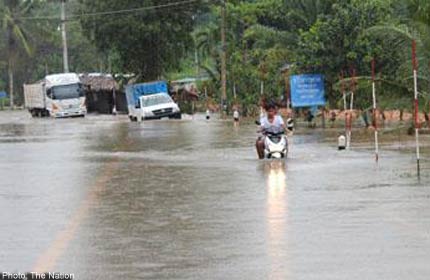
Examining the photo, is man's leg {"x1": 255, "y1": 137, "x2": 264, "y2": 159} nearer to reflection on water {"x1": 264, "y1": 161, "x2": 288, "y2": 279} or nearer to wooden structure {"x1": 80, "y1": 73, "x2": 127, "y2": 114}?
reflection on water {"x1": 264, "y1": 161, "x2": 288, "y2": 279}

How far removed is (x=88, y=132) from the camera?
38844mm

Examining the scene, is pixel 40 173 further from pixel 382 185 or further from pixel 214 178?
pixel 382 185

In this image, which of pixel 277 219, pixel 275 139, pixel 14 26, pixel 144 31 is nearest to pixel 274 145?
pixel 275 139

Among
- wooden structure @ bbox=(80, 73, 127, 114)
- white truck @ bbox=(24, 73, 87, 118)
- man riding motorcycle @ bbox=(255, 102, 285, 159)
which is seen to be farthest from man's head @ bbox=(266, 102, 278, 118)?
wooden structure @ bbox=(80, 73, 127, 114)

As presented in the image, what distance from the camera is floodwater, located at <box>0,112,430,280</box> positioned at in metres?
8.90

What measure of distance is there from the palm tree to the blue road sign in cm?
5482

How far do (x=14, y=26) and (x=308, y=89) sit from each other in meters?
56.8

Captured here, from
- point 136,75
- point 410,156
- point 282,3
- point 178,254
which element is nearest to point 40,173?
point 410,156

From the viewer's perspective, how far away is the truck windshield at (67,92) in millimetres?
64562

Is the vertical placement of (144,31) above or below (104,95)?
above

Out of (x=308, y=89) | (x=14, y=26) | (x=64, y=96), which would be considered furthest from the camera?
(x=14, y=26)

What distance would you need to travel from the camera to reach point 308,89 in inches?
1464

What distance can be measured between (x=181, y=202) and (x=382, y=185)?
353cm

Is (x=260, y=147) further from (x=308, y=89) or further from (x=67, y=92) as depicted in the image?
(x=67, y=92)
